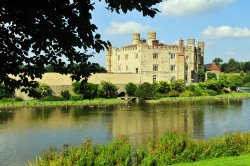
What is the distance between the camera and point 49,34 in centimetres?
577

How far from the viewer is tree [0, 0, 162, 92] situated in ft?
18.0

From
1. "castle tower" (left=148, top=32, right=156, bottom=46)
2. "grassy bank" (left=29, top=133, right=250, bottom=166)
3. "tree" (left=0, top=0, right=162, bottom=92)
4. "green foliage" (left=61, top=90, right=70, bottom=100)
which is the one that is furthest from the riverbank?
"tree" (left=0, top=0, right=162, bottom=92)

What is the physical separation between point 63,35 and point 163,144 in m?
8.84

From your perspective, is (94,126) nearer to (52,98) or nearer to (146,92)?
(52,98)

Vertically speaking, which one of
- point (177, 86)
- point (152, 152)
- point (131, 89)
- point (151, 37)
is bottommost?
A: point (152, 152)

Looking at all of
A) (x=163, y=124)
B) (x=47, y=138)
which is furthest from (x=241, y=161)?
(x=163, y=124)

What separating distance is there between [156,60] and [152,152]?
51337 mm

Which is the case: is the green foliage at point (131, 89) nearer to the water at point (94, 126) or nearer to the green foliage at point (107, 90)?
the green foliage at point (107, 90)

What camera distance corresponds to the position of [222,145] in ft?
48.5

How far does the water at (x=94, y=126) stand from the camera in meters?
22.3

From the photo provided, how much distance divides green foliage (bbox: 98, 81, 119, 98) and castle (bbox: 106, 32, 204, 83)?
6.85m

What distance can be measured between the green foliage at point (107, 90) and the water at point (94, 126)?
15209 mm

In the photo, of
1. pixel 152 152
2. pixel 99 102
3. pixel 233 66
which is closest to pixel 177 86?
pixel 99 102

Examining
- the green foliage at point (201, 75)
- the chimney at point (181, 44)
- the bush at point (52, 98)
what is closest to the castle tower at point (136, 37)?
the chimney at point (181, 44)
